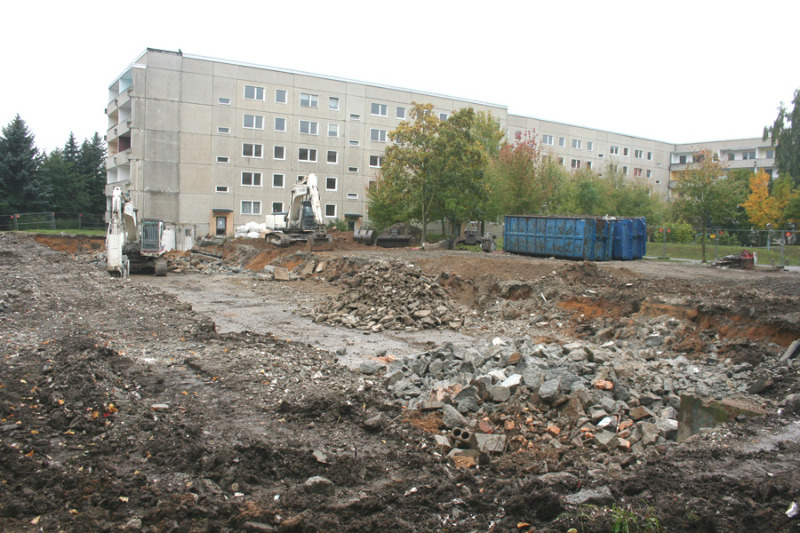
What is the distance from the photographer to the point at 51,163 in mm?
58250

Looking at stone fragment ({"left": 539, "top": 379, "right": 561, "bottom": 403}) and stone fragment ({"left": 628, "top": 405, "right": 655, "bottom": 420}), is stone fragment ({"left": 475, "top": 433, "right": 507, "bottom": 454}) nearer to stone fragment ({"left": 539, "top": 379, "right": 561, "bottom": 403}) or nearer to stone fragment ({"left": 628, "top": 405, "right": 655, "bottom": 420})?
stone fragment ({"left": 539, "top": 379, "right": 561, "bottom": 403})

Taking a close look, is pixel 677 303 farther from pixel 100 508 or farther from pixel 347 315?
pixel 100 508

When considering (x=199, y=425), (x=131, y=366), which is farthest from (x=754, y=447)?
(x=131, y=366)

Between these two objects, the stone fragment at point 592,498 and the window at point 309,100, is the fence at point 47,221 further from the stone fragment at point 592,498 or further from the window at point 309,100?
the stone fragment at point 592,498

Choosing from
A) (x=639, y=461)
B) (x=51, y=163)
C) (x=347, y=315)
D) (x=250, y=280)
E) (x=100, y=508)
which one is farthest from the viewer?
(x=51, y=163)

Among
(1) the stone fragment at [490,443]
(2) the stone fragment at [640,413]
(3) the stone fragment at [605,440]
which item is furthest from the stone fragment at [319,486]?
(2) the stone fragment at [640,413]

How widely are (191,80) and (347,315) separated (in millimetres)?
38287

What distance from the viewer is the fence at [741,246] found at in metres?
25.8

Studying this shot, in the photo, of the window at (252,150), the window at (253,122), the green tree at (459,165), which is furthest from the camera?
the window at (252,150)

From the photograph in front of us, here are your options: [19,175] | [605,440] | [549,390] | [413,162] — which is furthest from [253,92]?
[605,440]

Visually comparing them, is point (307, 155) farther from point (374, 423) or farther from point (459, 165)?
point (374, 423)

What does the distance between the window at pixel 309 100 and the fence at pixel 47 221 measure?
23268mm

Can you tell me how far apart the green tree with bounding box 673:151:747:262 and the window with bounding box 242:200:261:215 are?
34726 mm

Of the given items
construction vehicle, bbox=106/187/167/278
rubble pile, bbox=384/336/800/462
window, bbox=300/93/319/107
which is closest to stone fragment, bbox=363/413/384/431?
rubble pile, bbox=384/336/800/462
